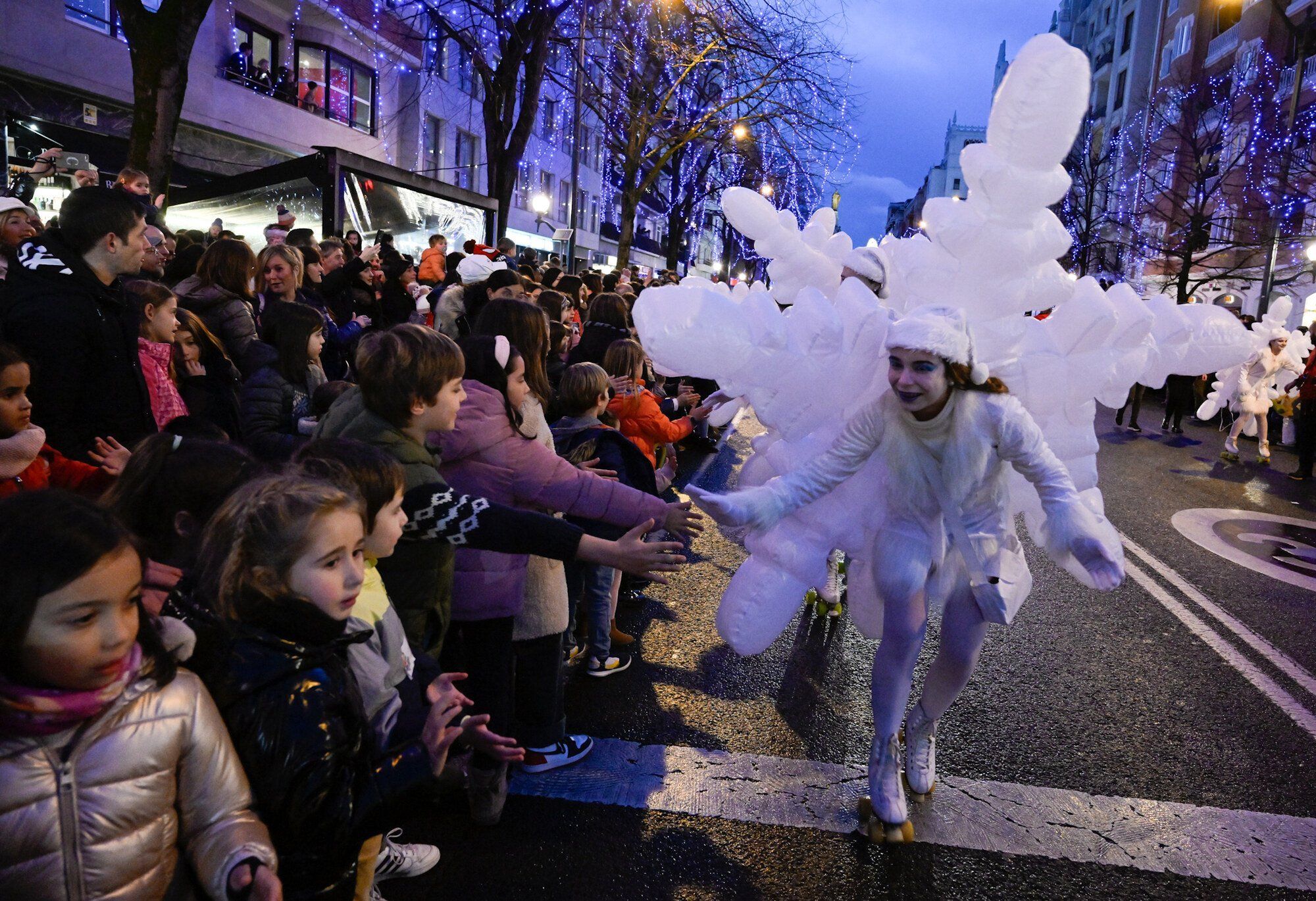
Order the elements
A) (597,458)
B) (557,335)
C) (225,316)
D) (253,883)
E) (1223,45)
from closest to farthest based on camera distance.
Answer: (253,883), (597,458), (225,316), (557,335), (1223,45)

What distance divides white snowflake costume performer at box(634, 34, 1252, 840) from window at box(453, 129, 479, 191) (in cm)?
2911

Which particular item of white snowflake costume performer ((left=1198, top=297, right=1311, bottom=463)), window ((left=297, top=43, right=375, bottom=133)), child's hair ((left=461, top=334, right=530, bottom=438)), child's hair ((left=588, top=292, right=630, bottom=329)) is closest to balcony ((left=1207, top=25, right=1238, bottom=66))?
Answer: white snowflake costume performer ((left=1198, top=297, right=1311, bottom=463))

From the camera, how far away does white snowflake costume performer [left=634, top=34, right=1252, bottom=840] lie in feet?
9.86

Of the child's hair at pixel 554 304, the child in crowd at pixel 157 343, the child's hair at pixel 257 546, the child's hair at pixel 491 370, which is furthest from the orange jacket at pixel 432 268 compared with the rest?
the child's hair at pixel 257 546

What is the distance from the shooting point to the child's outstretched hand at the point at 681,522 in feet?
9.44

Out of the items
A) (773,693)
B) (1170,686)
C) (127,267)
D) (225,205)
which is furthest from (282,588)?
(225,205)

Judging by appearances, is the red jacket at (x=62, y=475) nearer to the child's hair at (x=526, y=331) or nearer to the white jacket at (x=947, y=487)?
the child's hair at (x=526, y=331)

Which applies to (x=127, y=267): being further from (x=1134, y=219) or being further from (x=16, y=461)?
(x=1134, y=219)

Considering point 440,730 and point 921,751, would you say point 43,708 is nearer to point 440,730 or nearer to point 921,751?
point 440,730

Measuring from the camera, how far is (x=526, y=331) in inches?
148

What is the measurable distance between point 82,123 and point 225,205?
4.94m

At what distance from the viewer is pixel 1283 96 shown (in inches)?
1128

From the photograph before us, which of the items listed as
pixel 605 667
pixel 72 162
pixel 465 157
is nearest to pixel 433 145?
pixel 465 157

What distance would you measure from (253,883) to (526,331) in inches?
97.3
